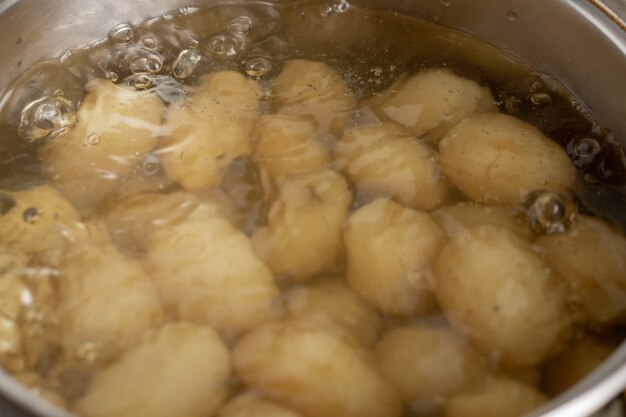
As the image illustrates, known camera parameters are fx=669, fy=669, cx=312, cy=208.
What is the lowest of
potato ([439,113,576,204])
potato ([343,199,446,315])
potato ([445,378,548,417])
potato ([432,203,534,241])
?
potato ([445,378,548,417])

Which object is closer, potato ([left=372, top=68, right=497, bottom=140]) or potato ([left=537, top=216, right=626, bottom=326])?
potato ([left=537, top=216, right=626, bottom=326])

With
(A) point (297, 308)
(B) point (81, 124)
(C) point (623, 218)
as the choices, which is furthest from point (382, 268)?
(B) point (81, 124)

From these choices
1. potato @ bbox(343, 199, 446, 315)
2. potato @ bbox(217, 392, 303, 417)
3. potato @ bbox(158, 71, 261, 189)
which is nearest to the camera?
potato @ bbox(217, 392, 303, 417)

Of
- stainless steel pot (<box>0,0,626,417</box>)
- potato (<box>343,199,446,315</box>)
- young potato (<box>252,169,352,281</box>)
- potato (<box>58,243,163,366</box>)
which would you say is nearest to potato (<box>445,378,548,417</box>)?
potato (<box>343,199,446,315</box>)

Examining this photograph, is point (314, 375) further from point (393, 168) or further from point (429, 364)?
point (393, 168)

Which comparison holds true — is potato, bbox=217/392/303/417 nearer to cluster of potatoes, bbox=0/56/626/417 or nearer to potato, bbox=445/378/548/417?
cluster of potatoes, bbox=0/56/626/417

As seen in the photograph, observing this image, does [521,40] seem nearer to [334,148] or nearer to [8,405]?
[334,148]

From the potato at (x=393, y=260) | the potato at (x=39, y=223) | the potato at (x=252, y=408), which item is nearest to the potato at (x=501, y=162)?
the potato at (x=393, y=260)
